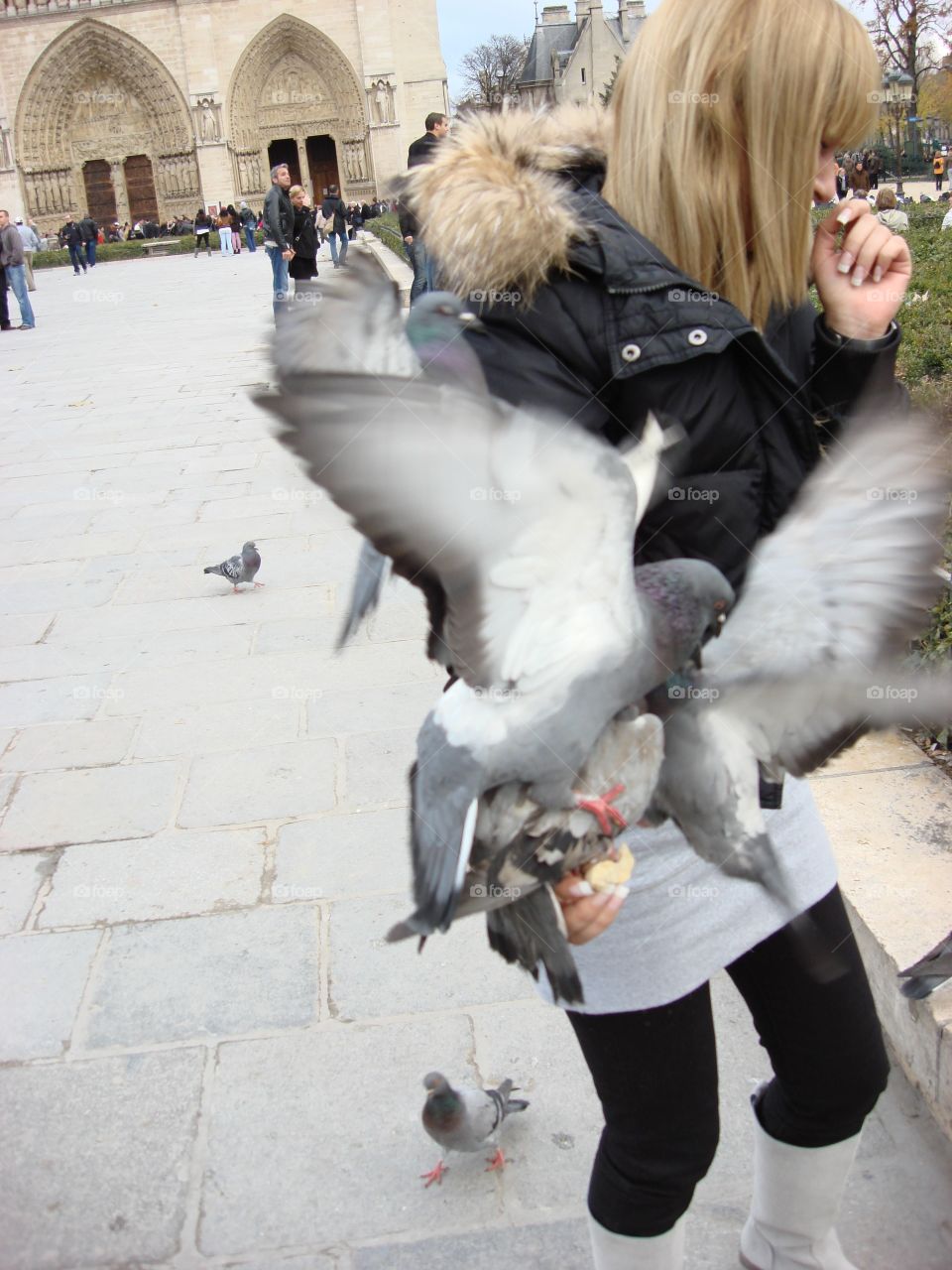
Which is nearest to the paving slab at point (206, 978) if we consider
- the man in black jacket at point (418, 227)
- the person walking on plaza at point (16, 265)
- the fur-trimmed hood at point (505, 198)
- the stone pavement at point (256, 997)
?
the stone pavement at point (256, 997)

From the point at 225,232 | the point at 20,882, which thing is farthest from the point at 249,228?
the point at 20,882

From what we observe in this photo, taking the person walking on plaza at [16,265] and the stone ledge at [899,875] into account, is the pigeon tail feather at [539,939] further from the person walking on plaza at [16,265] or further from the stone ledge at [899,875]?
the person walking on plaza at [16,265]

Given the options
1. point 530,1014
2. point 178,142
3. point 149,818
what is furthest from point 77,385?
point 178,142

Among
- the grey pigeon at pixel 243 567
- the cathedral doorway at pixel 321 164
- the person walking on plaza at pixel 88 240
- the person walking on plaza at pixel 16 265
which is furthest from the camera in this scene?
the cathedral doorway at pixel 321 164

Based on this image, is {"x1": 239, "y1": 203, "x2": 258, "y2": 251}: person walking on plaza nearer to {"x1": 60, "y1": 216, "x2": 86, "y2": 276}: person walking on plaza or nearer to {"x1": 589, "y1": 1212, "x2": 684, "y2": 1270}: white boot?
{"x1": 60, "y1": 216, "x2": 86, "y2": 276}: person walking on plaza

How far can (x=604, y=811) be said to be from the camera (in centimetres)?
144

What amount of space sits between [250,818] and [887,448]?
9.50 feet

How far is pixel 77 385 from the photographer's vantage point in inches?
517

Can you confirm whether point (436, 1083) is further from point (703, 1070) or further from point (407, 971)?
point (703, 1070)

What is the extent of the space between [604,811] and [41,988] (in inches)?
92.6

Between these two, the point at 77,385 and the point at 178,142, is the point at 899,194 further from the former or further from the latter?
the point at 178,142

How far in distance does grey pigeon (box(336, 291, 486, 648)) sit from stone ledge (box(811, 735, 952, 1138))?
1624mm

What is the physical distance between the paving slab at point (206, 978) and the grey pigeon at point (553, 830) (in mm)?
1711

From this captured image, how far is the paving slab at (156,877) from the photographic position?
3.48m
